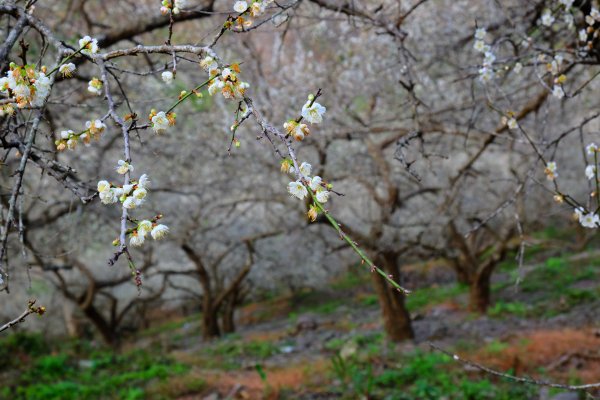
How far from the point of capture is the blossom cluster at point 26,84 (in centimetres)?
169

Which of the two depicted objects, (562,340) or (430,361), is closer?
(430,361)

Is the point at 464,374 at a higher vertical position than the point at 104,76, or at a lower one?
lower

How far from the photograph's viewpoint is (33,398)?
759 cm

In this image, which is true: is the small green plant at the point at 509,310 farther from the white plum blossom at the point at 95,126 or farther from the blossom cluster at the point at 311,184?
the white plum blossom at the point at 95,126

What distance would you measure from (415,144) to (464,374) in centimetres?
496

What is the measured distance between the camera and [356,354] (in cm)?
804

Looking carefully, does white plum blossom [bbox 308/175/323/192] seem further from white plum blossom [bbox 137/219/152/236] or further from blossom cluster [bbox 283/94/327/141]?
white plum blossom [bbox 137/219/152/236]

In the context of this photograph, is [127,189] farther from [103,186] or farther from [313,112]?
[313,112]

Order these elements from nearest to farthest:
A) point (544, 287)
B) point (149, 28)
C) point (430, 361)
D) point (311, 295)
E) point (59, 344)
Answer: point (149, 28)
point (430, 361)
point (544, 287)
point (59, 344)
point (311, 295)

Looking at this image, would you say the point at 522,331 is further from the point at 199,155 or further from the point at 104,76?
the point at 104,76

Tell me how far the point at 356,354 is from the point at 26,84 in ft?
22.9

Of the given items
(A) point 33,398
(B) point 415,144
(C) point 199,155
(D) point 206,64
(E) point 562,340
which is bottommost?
(E) point 562,340

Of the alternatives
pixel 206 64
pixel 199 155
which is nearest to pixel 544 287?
pixel 199 155

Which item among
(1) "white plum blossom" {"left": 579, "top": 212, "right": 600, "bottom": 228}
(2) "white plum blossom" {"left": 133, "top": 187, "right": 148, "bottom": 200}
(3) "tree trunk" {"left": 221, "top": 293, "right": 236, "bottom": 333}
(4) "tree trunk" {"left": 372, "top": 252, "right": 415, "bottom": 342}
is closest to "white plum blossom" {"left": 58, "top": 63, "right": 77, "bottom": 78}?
(2) "white plum blossom" {"left": 133, "top": 187, "right": 148, "bottom": 200}
